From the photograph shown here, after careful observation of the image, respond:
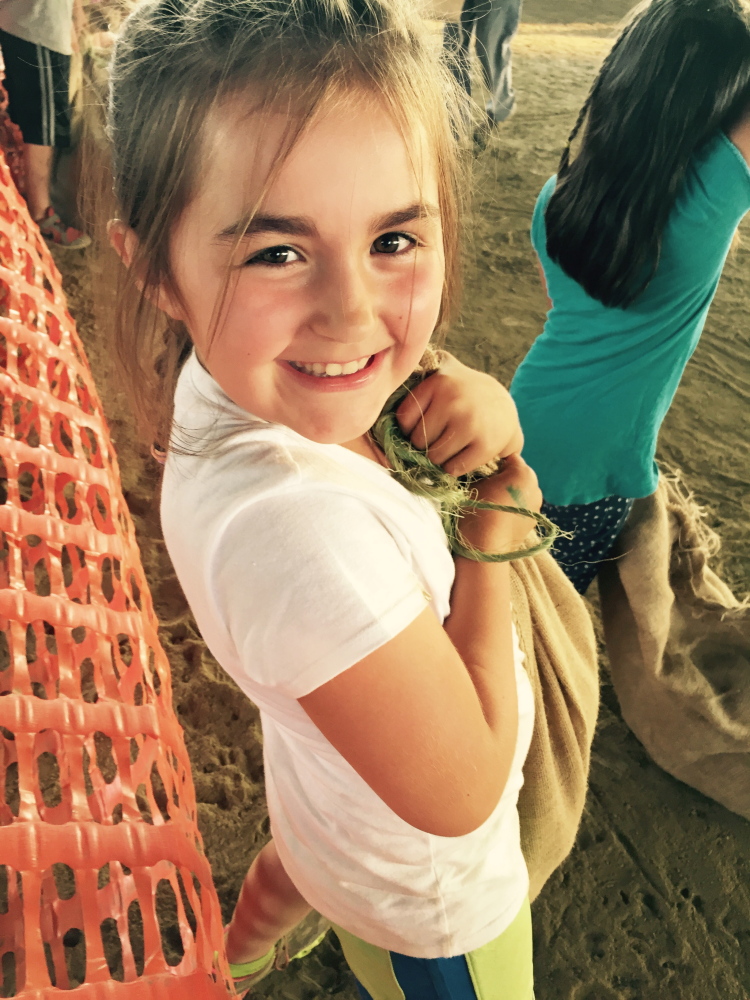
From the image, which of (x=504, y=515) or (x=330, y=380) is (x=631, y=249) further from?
(x=330, y=380)

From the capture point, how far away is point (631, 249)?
132cm

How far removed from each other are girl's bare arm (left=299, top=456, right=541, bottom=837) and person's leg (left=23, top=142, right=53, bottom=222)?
3015 mm

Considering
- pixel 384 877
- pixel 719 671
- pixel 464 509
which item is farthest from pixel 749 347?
pixel 384 877

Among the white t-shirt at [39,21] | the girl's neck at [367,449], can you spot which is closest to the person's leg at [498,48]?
the white t-shirt at [39,21]

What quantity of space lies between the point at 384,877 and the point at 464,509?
40 cm

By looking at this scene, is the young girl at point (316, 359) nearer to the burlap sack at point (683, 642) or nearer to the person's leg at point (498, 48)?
the burlap sack at point (683, 642)

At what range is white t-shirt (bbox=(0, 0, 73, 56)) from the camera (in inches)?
105

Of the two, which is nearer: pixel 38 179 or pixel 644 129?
pixel 644 129

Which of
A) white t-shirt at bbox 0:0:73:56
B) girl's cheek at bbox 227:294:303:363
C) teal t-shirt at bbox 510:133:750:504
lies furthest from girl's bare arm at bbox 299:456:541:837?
white t-shirt at bbox 0:0:73:56

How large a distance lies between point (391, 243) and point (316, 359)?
112 mm

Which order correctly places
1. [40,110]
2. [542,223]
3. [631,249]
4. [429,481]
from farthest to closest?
[40,110] < [542,223] < [631,249] < [429,481]

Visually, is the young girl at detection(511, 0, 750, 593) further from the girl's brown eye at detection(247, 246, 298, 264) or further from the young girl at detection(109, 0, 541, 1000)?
the girl's brown eye at detection(247, 246, 298, 264)

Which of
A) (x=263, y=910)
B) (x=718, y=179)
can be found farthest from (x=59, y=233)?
(x=263, y=910)

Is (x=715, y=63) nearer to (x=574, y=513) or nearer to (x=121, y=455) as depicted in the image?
(x=574, y=513)
